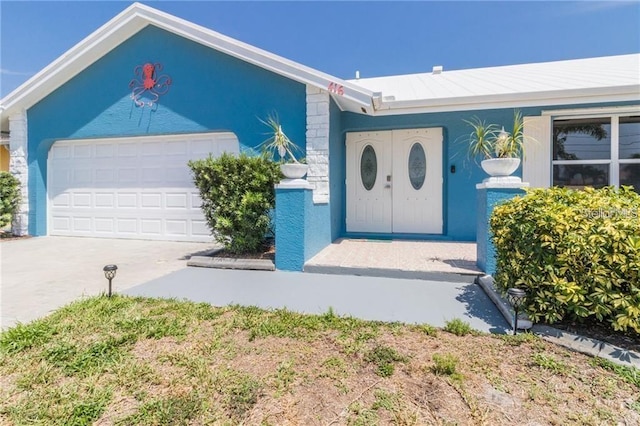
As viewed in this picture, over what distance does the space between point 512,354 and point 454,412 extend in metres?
1.01

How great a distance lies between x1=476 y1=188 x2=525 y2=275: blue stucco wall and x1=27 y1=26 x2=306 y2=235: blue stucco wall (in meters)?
3.77

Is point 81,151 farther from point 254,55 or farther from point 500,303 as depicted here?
point 500,303

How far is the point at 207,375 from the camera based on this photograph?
2.63 meters

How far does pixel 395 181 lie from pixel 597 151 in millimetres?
4297

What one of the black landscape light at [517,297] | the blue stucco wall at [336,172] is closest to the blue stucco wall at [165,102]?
the blue stucco wall at [336,172]

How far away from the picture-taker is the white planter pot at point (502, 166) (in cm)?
477

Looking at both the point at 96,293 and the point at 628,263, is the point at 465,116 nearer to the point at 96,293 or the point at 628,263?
the point at 628,263

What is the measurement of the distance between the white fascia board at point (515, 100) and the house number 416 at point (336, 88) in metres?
0.97

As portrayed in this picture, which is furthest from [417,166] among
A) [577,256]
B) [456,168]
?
[577,256]

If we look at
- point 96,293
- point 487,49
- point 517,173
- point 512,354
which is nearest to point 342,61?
point 487,49

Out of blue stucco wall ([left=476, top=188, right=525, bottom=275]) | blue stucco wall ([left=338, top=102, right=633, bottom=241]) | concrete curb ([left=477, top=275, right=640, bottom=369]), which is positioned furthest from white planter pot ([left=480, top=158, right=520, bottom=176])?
blue stucco wall ([left=338, top=102, right=633, bottom=241])

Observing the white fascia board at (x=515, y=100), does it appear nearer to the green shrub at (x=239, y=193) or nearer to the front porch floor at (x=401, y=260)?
the front porch floor at (x=401, y=260)

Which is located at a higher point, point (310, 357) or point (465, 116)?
point (465, 116)

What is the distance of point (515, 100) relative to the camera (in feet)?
22.5
